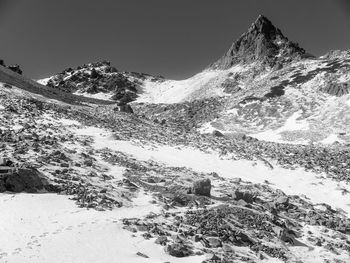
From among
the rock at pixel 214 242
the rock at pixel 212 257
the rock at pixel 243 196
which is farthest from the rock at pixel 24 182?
the rock at pixel 243 196

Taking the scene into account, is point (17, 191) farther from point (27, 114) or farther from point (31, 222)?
point (27, 114)

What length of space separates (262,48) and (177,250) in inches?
4395

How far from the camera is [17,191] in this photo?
19094 mm

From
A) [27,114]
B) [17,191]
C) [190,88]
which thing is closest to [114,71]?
[190,88]

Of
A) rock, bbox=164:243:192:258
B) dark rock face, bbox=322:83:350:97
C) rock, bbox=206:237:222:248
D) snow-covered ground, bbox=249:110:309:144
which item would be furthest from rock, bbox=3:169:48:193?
dark rock face, bbox=322:83:350:97

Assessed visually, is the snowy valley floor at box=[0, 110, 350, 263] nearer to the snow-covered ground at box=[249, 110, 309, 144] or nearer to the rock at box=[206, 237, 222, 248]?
the rock at box=[206, 237, 222, 248]

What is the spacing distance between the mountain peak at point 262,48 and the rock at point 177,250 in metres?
94.8

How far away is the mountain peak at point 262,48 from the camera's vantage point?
113 m

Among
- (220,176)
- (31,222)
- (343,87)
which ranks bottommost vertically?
(31,222)

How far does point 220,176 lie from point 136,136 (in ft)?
41.3

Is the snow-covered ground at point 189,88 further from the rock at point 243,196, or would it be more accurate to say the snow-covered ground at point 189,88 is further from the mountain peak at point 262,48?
the rock at point 243,196

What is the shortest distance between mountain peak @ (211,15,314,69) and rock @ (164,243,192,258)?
94.8m

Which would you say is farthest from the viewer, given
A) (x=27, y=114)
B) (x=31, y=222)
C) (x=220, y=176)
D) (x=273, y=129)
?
(x=273, y=129)

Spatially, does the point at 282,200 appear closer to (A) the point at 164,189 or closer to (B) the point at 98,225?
(A) the point at 164,189
